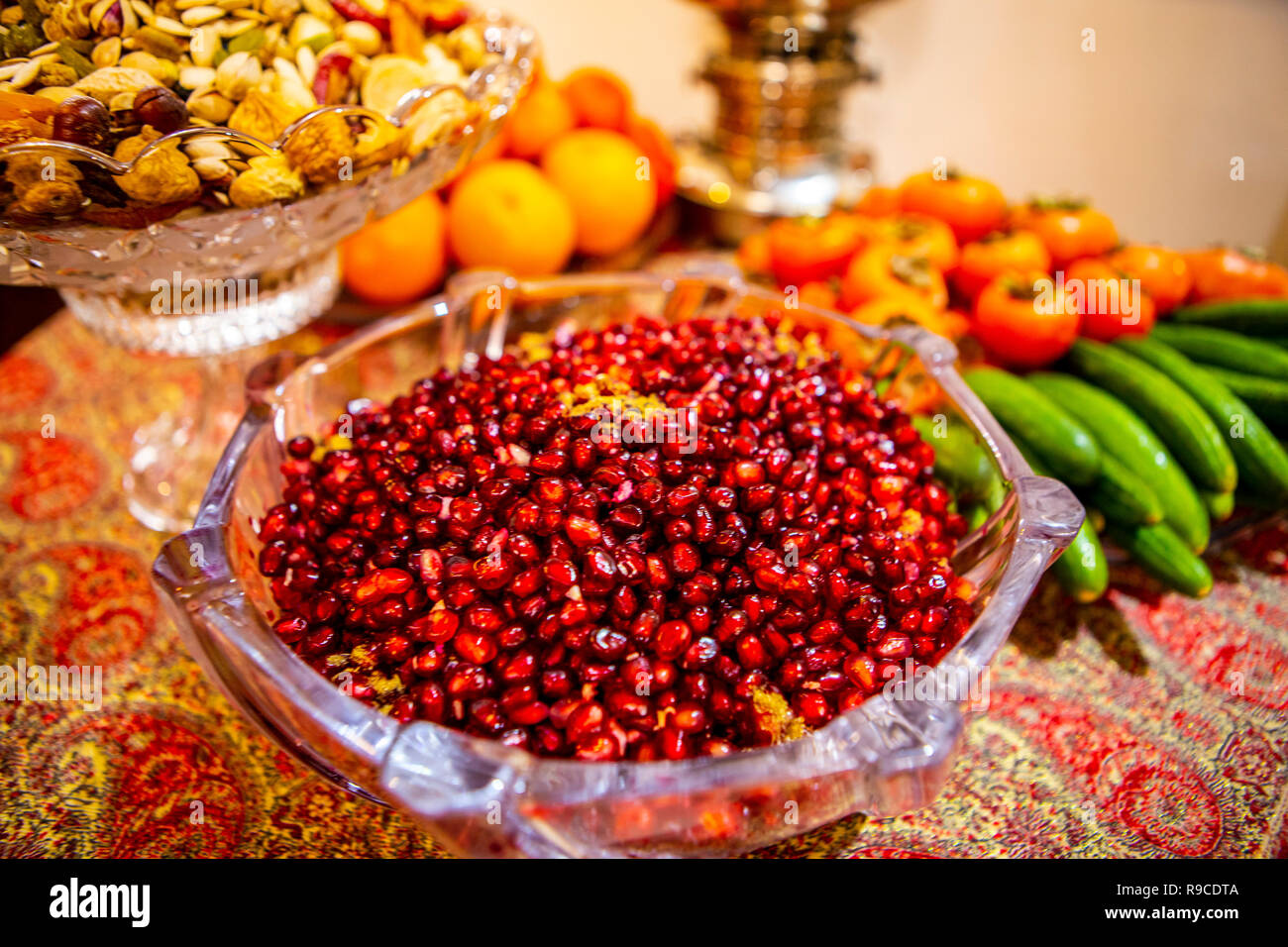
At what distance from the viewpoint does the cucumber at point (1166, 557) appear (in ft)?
2.46

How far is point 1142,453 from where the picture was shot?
0.81 m

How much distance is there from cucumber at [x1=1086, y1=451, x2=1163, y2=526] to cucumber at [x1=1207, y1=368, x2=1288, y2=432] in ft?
0.69

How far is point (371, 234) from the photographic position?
110 cm

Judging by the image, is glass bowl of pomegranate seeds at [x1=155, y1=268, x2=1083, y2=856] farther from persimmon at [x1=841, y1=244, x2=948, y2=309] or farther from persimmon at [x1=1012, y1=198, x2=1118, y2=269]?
persimmon at [x1=1012, y1=198, x2=1118, y2=269]

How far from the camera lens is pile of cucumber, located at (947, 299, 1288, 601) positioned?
0.76 m

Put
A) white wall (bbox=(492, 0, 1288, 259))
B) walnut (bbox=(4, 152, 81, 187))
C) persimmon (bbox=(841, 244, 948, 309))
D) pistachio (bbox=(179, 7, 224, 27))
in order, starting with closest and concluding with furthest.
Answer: walnut (bbox=(4, 152, 81, 187)), pistachio (bbox=(179, 7, 224, 27)), persimmon (bbox=(841, 244, 948, 309)), white wall (bbox=(492, 0, 1288, 259))

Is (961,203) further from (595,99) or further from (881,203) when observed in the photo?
(595,99)

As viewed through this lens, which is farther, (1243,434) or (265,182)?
(1243,434)

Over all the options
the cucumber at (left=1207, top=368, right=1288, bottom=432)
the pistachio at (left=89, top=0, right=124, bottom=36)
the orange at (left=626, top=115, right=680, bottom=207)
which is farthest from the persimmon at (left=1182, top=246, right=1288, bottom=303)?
the pistachio at (left=89, top=0, right=124, bottom=36)

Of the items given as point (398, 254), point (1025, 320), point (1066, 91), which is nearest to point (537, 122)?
point (398, 254)

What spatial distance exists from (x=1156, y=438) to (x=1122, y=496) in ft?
0.41

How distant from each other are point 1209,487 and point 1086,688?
9.7 inches

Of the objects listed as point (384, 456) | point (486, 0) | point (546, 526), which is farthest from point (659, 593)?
point (486, 0)

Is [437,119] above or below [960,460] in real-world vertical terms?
above
